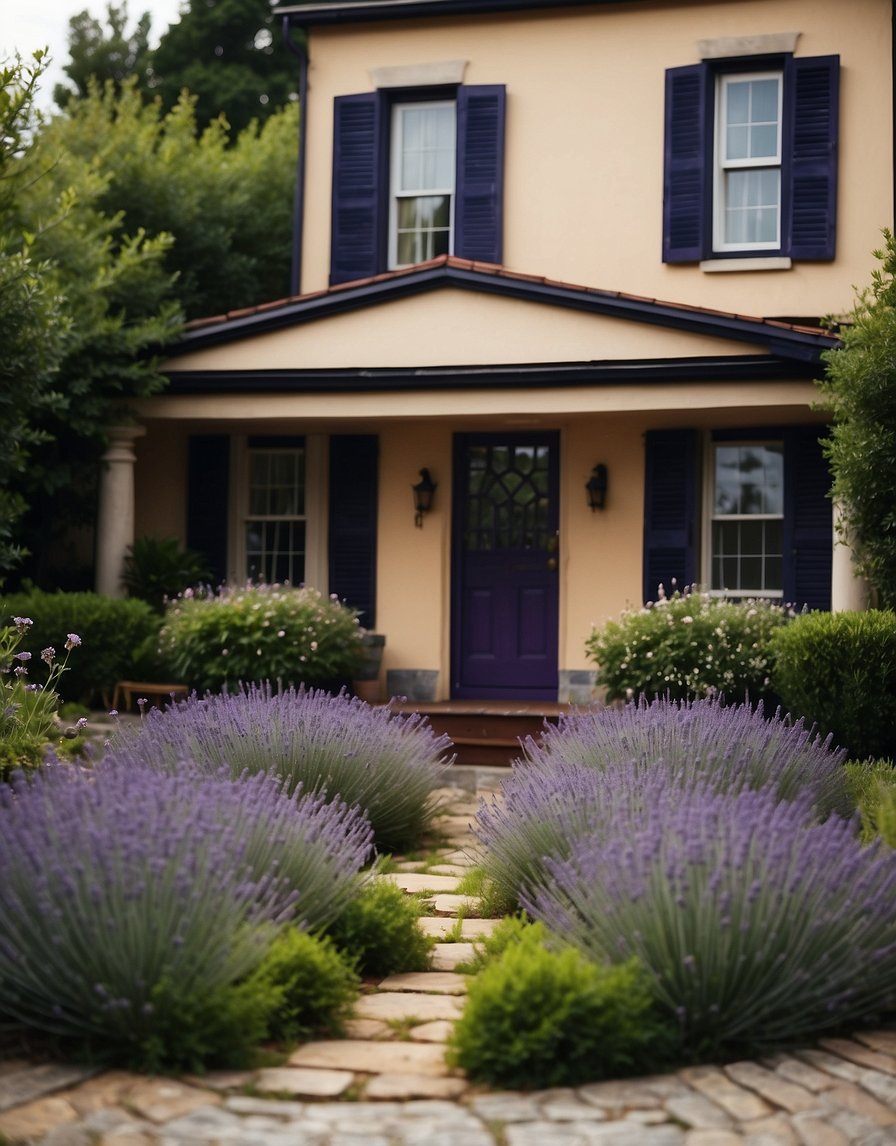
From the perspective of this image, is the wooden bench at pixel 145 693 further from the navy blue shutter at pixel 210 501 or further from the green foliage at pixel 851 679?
the green foliage at pixel 851 679

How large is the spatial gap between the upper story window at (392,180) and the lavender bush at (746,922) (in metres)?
9.38

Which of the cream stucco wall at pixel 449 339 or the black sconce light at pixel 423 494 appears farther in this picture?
the black sconce light at pixel 423 494

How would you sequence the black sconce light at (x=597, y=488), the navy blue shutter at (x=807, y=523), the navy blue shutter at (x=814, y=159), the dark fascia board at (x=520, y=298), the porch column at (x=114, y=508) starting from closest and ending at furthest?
the dark fascia board at (x=520, y=298), the navy blue shutter at (x=807, y=523), the black sconce light at (x=597, y=488), the navy blue shutter at (x=814, y=159), the porch column at (x=114, y=508)

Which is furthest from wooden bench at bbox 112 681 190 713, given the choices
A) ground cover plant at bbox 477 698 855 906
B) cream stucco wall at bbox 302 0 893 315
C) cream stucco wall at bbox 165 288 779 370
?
cream stucco wall at bbox 302 0 893 315

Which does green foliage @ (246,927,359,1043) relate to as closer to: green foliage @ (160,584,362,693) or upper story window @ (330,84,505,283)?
green foliage @ (160,584,362,693)

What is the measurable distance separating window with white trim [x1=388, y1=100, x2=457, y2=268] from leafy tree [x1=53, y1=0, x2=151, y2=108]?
43.9 feet

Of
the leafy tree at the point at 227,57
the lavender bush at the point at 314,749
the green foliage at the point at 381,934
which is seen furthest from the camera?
the leafy tree at the point at 227,57

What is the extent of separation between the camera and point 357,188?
13.3m

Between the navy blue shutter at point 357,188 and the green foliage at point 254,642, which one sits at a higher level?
the navy blue shutter at point 357,188

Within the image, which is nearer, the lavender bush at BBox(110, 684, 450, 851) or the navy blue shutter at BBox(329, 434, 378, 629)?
the lavender bush at BBox(110, 684, 450, 851)

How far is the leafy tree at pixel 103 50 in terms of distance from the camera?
82.2 ft

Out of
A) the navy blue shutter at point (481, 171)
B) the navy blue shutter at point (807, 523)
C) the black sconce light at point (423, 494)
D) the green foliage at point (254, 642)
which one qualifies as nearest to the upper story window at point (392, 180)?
the navy blue shutter at point (481, 171)

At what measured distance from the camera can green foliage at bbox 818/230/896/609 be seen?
8258mm

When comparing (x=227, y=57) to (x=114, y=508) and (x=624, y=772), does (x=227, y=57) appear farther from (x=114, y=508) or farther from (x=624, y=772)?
(x=624, y=772)
